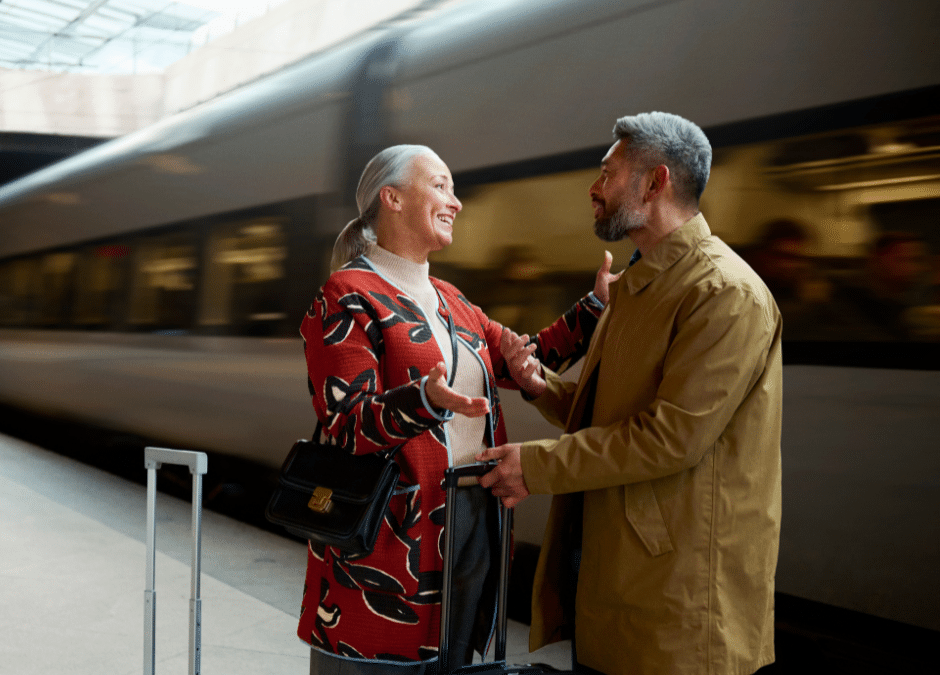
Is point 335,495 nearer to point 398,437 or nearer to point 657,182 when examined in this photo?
point 398,437

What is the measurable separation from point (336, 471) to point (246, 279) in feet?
13.5

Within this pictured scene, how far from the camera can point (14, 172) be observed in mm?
19375

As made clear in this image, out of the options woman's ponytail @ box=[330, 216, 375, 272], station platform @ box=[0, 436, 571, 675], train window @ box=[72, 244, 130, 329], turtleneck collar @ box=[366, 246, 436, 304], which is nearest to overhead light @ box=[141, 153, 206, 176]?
train window @ box=[72, 244, 130, 329]

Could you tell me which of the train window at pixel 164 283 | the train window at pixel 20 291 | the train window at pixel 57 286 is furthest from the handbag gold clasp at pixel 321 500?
the train window at pixel 20 291

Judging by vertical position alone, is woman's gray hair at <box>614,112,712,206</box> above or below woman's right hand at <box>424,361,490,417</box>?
above

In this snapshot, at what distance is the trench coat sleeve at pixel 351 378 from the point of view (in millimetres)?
1621

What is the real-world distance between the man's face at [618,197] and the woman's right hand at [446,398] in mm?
537

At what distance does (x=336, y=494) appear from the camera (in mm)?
1724

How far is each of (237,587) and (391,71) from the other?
104 inches

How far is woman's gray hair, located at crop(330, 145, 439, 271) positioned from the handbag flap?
1.28ft

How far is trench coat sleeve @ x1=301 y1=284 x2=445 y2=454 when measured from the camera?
1621 mm

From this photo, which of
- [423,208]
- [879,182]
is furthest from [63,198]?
[879,182]

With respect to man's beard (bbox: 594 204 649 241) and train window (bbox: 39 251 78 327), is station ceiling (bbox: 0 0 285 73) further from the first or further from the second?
man's beard (bbox: 594 204 649 241)

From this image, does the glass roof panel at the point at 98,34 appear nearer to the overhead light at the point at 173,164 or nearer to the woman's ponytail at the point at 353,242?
the overhead light at the point at 173,164
